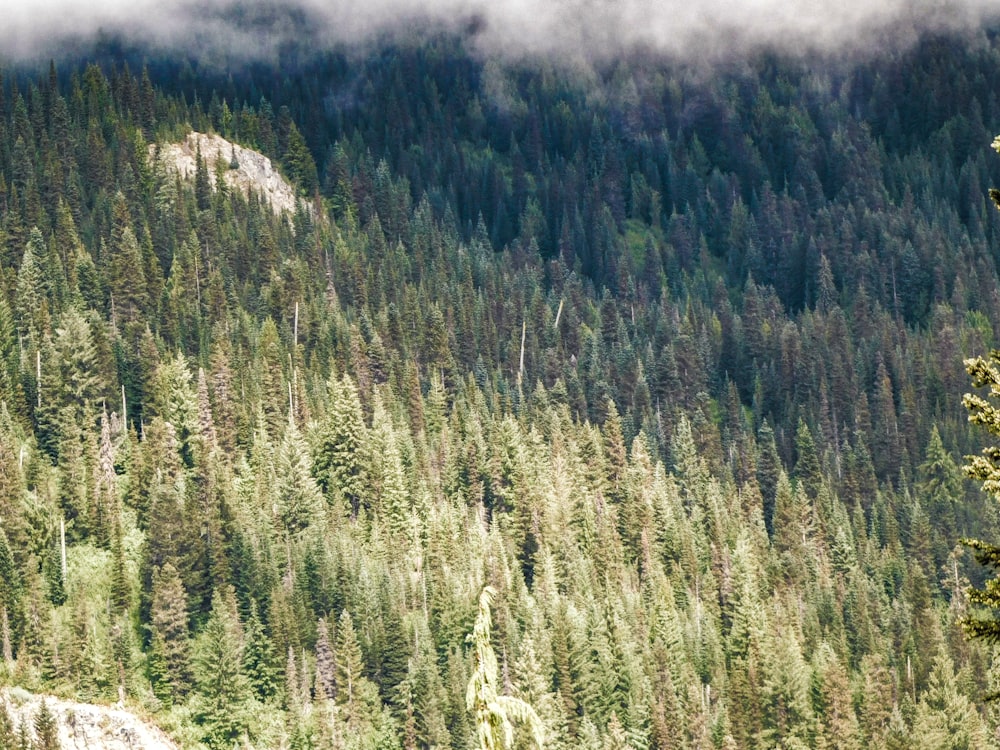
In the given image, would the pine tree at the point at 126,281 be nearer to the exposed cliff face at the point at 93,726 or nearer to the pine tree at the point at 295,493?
the pine tree at the point at 295,493

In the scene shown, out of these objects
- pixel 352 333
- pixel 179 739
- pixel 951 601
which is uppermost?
pixel 352 333

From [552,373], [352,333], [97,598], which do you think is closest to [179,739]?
[97,598]

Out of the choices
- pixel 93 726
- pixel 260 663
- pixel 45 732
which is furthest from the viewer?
→ pixel 260 663

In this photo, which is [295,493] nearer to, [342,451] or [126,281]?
[342,451]

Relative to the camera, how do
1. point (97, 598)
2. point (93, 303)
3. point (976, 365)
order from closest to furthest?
1. point (976, 365)
2. point (97, 598)
3. point (93, 303)

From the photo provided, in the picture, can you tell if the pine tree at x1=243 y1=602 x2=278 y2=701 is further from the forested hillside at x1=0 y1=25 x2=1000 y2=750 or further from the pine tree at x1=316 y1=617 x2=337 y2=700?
the pine tree at x1=316 y1=617 x2=337 y2=700

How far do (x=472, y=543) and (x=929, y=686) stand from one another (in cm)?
3881

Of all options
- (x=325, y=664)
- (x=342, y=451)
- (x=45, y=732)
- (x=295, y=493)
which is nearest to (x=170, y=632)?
(x=325, y=664)

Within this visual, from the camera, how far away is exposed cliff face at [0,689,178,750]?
120200mm

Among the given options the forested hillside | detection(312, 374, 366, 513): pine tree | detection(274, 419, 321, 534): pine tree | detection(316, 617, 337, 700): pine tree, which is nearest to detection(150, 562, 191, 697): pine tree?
the forested hillside

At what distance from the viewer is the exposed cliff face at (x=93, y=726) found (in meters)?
120

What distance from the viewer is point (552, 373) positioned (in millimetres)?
197750

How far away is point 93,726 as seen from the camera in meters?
122

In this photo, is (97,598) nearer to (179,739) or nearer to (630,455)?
(179,739)
